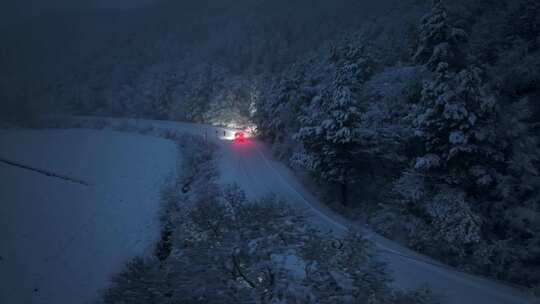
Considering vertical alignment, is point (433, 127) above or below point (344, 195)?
above

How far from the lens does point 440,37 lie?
14.3 metres

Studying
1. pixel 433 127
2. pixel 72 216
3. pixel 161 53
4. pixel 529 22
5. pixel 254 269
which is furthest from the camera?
pixel 161 53

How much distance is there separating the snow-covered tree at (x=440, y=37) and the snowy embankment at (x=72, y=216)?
1917cm

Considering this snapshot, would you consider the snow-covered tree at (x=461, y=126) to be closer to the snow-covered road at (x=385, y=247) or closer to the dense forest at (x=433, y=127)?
the dense forest at (x=433, y=127)

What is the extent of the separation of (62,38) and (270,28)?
228 feet

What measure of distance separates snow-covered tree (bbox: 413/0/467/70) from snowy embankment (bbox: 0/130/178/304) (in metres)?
19.2

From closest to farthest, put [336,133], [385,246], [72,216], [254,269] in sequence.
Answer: [254,269] → [385,246] → [336,133] → [72,216]

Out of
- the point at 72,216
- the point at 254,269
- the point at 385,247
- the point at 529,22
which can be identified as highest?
the point at 529,22

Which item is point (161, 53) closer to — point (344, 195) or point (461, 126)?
point (344, 195)

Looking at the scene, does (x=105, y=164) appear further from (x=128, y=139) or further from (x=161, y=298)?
(x=161, y=298)

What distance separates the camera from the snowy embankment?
1468cm

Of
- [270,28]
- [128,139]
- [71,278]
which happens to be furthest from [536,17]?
[270,28]

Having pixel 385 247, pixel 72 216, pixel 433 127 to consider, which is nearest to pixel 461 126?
pixel 433 127

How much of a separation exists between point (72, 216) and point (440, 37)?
24.8 m
